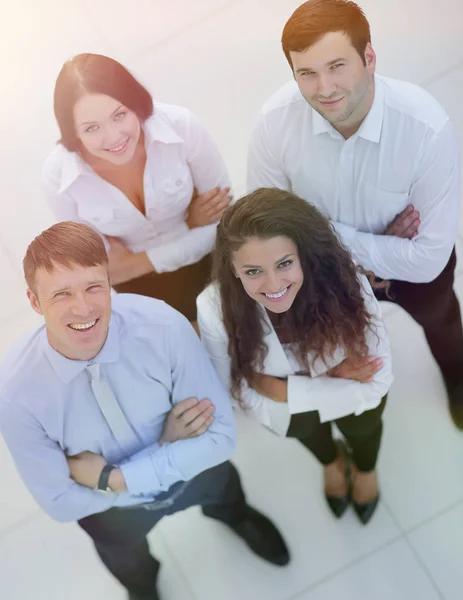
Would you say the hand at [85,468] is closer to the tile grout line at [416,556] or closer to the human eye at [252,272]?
the human eye at [252,272]

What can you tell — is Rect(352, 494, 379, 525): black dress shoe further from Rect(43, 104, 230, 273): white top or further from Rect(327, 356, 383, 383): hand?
Rect(43, 104, 230, 273): white top

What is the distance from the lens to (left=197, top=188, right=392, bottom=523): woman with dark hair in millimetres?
1704

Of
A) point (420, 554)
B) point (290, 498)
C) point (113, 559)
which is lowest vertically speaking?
point (420, 554)

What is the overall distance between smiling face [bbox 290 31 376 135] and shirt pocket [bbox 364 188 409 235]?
26 centimetres

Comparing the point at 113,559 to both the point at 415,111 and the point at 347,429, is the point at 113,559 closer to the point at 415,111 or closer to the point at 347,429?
the point at 347,429

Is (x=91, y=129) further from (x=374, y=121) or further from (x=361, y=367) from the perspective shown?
(x=361, y=367)

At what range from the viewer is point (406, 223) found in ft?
6.86

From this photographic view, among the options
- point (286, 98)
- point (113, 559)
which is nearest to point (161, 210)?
point (286, 98)

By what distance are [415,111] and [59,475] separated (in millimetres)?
1328

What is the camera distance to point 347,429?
2.36 meters

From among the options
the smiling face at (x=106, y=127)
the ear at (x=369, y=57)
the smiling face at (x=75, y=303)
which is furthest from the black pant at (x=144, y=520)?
the ear at (x=369, y=57)

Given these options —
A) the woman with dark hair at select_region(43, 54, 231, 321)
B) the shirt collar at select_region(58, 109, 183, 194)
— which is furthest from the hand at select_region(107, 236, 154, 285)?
the shirt collar at select_region(58, 109, 183, 194)

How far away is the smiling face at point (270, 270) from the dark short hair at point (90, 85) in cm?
60

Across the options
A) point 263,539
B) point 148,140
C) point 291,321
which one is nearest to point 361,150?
point 291,321
